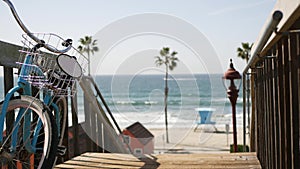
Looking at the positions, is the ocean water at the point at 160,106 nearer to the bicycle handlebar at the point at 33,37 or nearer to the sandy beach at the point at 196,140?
the sandy beach at the point at 196,140

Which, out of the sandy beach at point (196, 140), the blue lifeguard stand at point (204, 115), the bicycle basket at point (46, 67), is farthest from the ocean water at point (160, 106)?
the bicycle basket at point (46, 67)

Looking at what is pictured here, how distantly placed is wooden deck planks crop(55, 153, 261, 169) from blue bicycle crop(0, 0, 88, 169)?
78 cm

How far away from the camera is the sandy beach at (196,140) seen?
1506cm

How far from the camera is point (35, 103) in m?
1.76

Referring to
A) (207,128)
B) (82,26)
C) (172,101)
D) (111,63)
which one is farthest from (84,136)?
(172,101)

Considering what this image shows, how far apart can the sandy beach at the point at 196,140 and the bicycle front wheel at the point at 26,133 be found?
41.2ft

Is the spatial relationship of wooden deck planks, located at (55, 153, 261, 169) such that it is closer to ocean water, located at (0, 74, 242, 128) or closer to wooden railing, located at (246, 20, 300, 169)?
wooden railing, located at (246, 20, 300, 169)

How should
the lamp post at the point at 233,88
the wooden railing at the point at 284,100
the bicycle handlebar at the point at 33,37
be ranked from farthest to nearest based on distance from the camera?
the lamp post at the point at 233,88 < the bicycle handlebar at the point at 33,37 < the wooden railing at the point at 284,100

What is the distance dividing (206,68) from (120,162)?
74.3 inches

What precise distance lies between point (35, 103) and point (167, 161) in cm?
133

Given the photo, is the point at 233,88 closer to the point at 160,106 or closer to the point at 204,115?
the point at 204,115

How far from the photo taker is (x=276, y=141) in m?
1.71

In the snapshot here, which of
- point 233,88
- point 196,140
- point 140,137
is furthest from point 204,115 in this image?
point 233,88

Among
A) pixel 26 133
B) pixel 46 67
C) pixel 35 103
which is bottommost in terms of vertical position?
pixel 26 133
